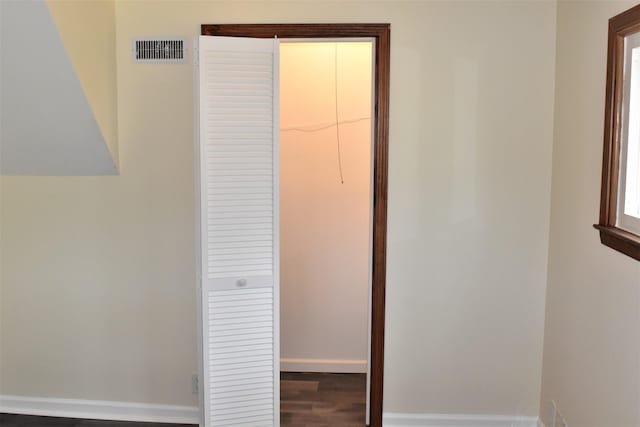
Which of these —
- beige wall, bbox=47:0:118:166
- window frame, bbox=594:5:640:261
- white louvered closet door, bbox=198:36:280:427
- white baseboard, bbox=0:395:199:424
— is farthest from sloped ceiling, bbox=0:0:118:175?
window frame, bbox=594:5:640:261

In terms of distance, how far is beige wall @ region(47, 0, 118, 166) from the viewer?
257 cm

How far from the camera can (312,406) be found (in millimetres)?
3451

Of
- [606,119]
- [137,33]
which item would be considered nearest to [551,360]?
[606,119]

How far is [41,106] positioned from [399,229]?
1.75 meters

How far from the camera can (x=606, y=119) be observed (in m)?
2.21

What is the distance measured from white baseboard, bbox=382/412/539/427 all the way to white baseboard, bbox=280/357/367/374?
0.78 meters

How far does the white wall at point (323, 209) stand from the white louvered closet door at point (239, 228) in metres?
1.12

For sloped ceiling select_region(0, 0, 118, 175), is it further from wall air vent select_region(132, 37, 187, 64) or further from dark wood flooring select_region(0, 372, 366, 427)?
dark wood flooring select_region(0, 372, 366, 427)

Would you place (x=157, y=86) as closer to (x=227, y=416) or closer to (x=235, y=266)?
(x=235, y=266)

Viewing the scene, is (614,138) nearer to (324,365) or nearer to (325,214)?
(325,214)

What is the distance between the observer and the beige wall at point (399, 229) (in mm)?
2920

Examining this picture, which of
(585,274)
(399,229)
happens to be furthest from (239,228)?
(585,274)

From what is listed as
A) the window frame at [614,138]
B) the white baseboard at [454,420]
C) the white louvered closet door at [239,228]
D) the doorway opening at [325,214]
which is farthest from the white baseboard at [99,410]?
the window frame at [614,138]

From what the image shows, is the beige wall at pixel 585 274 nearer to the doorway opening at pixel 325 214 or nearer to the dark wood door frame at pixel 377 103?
the dark wood door frame at pixel 377 103
